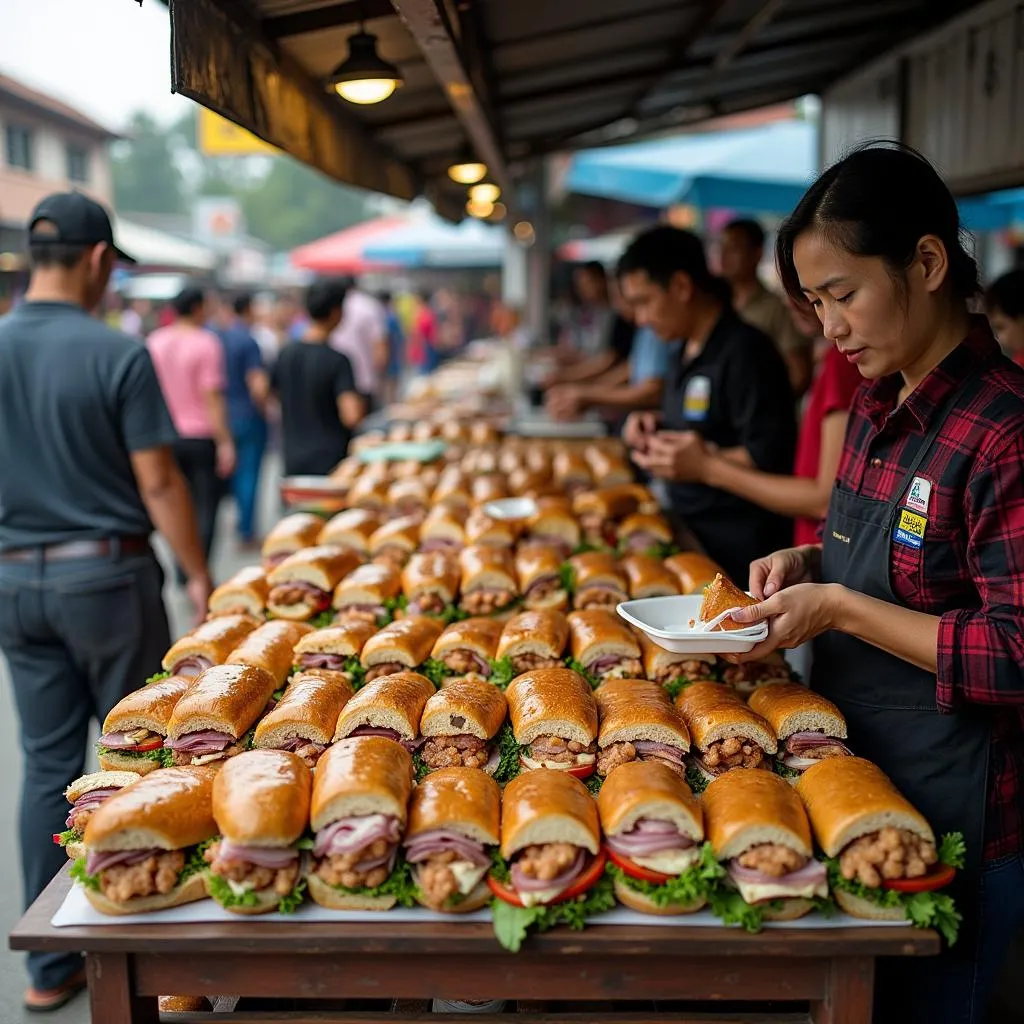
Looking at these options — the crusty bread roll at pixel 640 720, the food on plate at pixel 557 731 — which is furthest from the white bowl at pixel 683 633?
the food on plate at pixel 557 731

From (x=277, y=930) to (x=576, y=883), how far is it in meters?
0.62

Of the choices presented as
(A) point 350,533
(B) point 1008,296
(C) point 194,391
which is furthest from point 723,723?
(C) point 194,391

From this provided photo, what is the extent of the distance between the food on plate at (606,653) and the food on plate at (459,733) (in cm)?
53

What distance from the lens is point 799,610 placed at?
95.8 inches

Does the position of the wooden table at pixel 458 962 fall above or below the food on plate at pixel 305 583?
below

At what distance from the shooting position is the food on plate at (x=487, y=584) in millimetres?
3939

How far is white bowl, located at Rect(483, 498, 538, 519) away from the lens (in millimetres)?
4926

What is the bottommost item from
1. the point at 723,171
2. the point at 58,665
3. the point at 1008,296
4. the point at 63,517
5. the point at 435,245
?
the point at 58,665

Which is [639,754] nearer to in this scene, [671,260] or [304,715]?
[304,715]

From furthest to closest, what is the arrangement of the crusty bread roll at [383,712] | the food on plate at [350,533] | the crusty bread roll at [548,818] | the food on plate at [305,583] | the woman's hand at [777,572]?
the food on plate at [350,533] < the food on plate at [305,583] < the woman's hand at [777,572] < the crusty bread roll at [383,712] < the crusty bread roll at [548,818]

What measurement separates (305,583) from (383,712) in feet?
4.76

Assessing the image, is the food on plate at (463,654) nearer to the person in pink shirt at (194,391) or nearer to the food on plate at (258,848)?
the food on plate at (258,848)

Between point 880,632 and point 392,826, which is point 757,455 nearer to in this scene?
point 880,632

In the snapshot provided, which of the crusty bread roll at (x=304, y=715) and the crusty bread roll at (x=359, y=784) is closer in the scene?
the crusty bread roll at (x=359, y=784)
